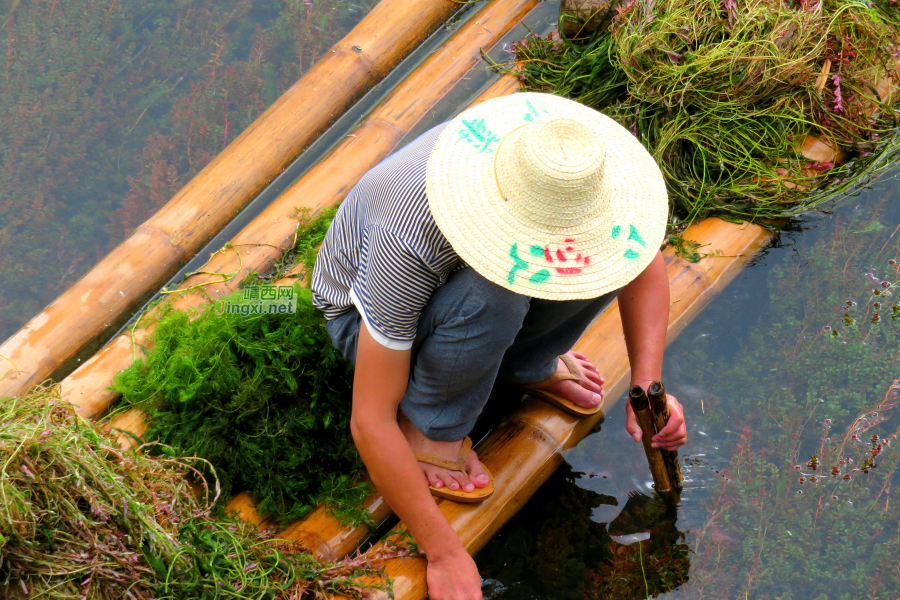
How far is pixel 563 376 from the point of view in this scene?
213 centimetres

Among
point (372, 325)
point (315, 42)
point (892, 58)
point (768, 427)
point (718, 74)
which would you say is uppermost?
point (315, 42)

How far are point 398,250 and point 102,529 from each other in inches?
32.6

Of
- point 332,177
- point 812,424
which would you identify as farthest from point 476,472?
point 332,177

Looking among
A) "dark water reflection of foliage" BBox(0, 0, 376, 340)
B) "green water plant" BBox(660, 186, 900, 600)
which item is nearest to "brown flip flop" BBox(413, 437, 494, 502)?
"green water plant" BBox(660, 186, 900, 600)

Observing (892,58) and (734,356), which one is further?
(892,58)

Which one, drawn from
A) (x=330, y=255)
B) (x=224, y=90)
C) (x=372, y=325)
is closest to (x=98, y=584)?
(x=372, y=325)

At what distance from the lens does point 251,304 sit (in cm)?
218

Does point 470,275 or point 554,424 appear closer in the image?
point 470,275

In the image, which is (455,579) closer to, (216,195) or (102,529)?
(102,529)

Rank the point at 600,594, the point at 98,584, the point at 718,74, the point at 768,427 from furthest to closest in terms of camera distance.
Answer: the point at 718,74, the point at 768,427, the point at 600,594, the point at 98,584

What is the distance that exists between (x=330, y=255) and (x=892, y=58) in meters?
2.40

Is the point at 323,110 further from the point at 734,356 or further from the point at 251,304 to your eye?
the point at 734,356

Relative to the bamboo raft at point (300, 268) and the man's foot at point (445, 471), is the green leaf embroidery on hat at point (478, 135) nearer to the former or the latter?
the man's foot at point (445, 471)

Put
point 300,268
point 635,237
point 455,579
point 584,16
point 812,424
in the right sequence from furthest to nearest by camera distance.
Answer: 1. point 584,16
2. point 300,268
3. point 812,424
4. point 455,579
5. point 635,237
